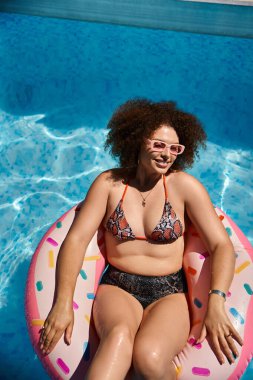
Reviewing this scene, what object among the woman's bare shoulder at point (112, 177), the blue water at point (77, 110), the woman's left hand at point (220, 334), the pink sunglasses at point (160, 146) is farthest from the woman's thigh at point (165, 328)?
the blue water at point (77, 110)

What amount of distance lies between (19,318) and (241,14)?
458cm

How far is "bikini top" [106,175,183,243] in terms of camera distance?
2.13 m

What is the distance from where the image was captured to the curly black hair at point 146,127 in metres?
2.13

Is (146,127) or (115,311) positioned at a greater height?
(146,127)

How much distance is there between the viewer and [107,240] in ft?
7.50

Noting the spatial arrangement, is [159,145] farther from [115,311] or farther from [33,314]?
[33,314]

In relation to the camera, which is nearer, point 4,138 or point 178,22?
point 4,138

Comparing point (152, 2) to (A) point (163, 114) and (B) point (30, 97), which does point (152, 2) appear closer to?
(B) point (30, 97)

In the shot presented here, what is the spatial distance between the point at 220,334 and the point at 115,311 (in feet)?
1.54

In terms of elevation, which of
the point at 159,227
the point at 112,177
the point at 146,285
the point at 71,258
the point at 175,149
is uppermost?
the point at 175,149

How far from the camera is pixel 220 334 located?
192cm

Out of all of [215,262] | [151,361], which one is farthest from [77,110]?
[151,361]

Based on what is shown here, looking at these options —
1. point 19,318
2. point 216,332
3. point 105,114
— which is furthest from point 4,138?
point 216,332

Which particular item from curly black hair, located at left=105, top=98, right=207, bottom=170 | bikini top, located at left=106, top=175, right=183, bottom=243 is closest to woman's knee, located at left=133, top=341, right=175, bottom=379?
bikini top, located at left=106, top=175, right=183, bottom=243
